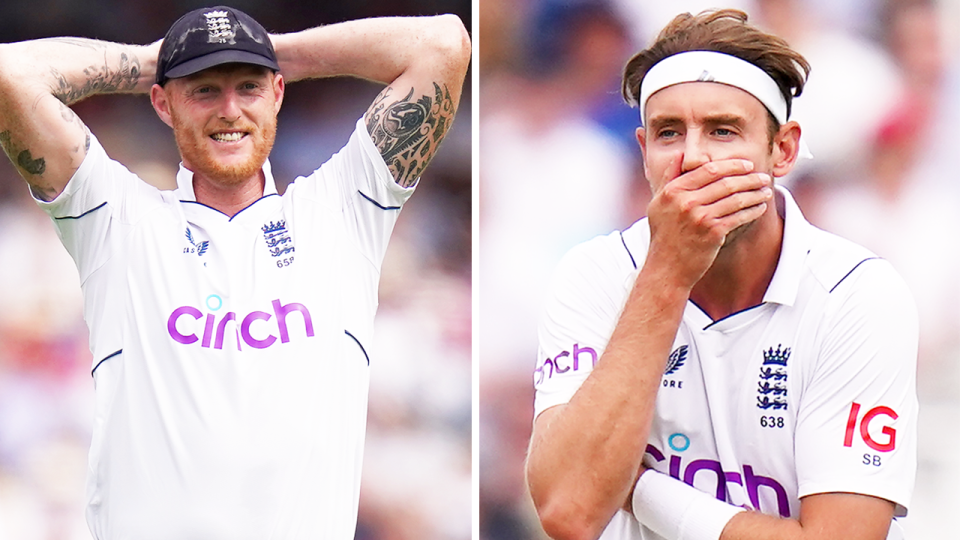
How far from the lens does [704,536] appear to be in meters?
1.68

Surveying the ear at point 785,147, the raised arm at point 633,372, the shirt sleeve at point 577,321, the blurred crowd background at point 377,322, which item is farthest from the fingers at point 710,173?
the blurred crowd background at point 377,322

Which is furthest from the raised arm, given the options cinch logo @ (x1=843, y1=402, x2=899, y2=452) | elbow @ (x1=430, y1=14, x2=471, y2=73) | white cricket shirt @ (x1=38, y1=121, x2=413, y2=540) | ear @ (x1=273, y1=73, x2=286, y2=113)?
ear @ (x1=273, y1=73, x2=286, y2=113)

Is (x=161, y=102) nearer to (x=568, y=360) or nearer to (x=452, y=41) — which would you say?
(x=452, y=41)

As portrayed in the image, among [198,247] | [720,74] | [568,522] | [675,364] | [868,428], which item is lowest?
[568,522]

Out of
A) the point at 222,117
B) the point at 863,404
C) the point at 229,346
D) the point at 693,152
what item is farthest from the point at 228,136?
the point at 863,404

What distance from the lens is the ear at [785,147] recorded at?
6.02 ft

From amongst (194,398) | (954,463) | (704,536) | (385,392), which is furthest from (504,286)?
(954,463)

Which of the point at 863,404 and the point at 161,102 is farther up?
the point at 161,102

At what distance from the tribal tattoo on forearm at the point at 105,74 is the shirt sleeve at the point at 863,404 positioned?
1734 millimetres

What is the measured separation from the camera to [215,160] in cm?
235

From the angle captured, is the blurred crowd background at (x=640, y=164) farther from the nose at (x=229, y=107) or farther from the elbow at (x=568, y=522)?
the elbow at (x=568, y=522)

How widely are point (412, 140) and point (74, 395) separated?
46.7 inches

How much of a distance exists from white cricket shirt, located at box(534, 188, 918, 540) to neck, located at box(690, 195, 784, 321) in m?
0.02

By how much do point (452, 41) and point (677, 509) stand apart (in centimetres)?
124
